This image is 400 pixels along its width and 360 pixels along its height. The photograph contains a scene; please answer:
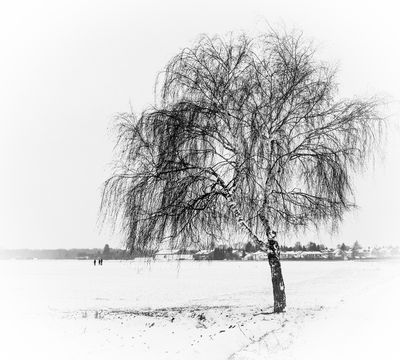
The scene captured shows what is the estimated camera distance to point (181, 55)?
15898mm

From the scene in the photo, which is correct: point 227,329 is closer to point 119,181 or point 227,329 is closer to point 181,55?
point 119,181

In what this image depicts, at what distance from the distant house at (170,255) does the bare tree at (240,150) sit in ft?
1.36

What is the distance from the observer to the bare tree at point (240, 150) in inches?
599

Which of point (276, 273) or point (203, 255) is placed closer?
point (276, 273)

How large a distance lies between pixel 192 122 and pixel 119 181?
3.46 metres

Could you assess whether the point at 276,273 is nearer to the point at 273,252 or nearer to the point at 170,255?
the point at 273,252

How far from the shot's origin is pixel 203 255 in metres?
16.9

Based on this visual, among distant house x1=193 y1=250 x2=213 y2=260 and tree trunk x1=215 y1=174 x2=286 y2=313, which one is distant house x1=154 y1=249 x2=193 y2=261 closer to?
distant house x1=193 y1=250 x2=213 y2=260

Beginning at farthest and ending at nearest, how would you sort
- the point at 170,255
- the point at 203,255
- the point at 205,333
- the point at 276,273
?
the point at 203,255, the point at 170,255, the point at 276,273, the point at 205,333

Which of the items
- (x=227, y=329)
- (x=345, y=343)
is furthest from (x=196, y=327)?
(x=345, y=343)

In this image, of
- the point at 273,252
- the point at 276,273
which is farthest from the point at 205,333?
the point at 273,252

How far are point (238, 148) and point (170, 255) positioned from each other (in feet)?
15.6

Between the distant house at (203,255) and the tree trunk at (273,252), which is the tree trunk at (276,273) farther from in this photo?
the distant house at (203,255)

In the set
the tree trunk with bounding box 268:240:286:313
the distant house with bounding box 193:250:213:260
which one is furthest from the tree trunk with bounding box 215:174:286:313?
the distant house with bounding box 193:250:213:260
